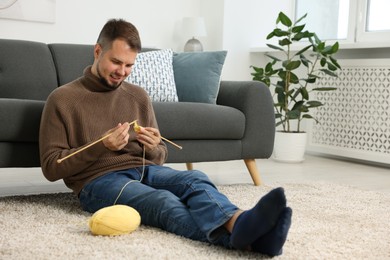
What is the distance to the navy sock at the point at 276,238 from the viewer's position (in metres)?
1.40

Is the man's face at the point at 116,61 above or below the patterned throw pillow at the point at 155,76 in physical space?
above

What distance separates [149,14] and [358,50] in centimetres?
172

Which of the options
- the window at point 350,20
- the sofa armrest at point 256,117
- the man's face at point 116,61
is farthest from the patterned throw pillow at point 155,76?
the window at point 350,20

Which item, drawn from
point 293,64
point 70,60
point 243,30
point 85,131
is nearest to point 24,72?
point 70,60

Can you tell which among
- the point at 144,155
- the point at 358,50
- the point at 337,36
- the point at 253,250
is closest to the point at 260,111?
the point at 144,155

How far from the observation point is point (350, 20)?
447cm

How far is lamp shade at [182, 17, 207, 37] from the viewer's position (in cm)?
463

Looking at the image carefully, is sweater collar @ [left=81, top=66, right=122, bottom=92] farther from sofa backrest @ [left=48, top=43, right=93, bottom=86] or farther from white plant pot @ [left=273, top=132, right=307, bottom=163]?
white plant pot @ [left=273, top=132, right=307, bottom=163]

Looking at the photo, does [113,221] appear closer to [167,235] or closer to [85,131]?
[167,235]

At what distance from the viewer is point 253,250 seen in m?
1.56

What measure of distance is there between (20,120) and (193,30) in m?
2.59

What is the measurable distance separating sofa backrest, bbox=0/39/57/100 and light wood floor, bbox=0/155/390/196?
18.1 inches

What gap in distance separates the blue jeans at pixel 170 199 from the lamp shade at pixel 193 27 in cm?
273

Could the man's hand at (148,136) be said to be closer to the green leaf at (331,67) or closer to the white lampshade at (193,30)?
the green leaf at (331,67)
